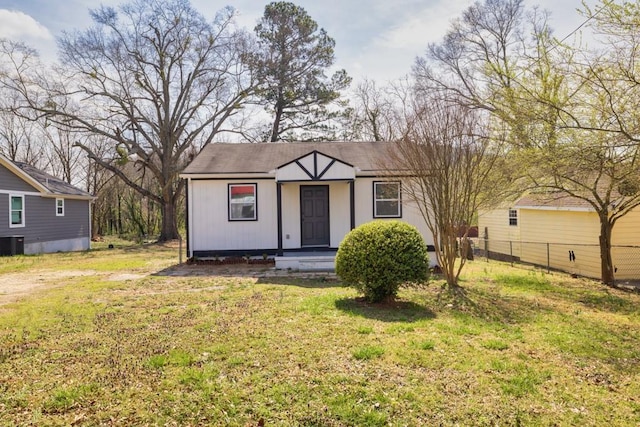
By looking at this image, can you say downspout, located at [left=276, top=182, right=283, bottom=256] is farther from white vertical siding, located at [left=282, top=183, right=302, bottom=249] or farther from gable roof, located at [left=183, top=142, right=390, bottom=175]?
gable roof, located at [left=183, top=142, right=390, bottom=175]

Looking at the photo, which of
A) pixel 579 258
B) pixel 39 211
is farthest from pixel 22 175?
pixel 579 258

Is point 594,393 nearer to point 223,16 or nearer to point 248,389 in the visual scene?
point 248,389

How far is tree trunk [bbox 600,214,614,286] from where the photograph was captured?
1018 centimetres

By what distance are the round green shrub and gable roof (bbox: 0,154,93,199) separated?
16908 millimetres

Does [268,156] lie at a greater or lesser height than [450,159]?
greater

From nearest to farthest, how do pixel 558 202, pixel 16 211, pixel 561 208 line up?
pixel 558 202 < pixel 561 208 < pixel 16 211

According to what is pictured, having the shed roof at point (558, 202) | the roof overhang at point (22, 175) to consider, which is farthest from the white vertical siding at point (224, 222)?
the roof overhang at point (22, 175)

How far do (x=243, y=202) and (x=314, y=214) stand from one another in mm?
2294

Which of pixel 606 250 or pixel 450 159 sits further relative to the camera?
pixel 606 250

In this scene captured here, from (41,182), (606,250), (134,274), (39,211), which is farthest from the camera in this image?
(41,182)

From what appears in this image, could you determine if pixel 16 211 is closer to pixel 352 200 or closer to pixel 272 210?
pixel 272 210

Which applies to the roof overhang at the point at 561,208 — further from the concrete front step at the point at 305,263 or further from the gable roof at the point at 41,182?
the gable roof at the point at 41,182

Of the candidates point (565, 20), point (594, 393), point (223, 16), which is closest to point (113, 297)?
point (594, 393)

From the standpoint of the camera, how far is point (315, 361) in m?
A: 4.01
